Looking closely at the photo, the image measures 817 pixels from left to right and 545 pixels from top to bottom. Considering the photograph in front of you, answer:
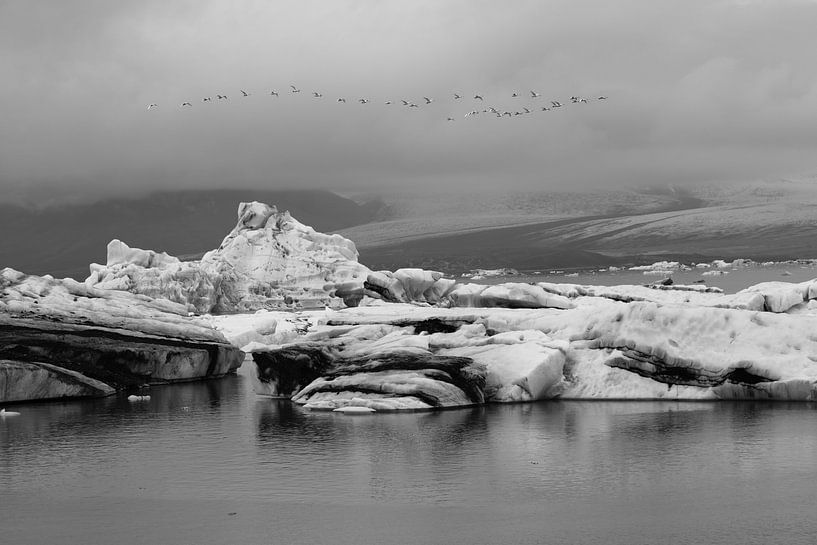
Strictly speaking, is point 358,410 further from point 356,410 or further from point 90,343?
point 90,343

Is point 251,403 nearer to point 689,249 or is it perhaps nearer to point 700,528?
point 700,528

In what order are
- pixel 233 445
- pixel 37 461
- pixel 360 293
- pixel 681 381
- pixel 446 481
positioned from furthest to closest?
pixel 360 293
pixel 681 381
pixel 233 445
pixel 37 461
pixel 446 481

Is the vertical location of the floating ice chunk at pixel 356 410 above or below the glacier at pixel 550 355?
below

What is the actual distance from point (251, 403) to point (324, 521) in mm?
12957

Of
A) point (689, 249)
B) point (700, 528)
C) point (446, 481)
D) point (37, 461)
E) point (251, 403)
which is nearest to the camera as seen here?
point (700, 528)

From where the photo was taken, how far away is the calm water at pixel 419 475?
17984 mm

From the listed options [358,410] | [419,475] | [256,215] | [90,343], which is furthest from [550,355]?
[256,215]

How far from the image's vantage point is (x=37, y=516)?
1925 cm

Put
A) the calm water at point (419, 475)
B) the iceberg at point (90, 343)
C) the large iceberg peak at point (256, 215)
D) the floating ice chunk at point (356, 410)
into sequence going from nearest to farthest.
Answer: the calm water at point (419, 475) → the floating ice chunk at point (356, 410) → the iceberg at point (90, 343) → the large iceberg peak at point (256, 215)

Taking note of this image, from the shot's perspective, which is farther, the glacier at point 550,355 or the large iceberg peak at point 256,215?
the large iceberg peak at point 256,215

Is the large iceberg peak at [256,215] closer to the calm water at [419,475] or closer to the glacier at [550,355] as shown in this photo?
the glacier at [550,355]

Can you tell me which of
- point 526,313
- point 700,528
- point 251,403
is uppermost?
point 526,313

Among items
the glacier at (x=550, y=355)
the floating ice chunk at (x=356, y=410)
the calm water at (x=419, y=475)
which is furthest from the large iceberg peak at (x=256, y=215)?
the floating ice chunk at (x=356, y=410)

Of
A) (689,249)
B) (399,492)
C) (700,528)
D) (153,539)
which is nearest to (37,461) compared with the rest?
(153,539)
